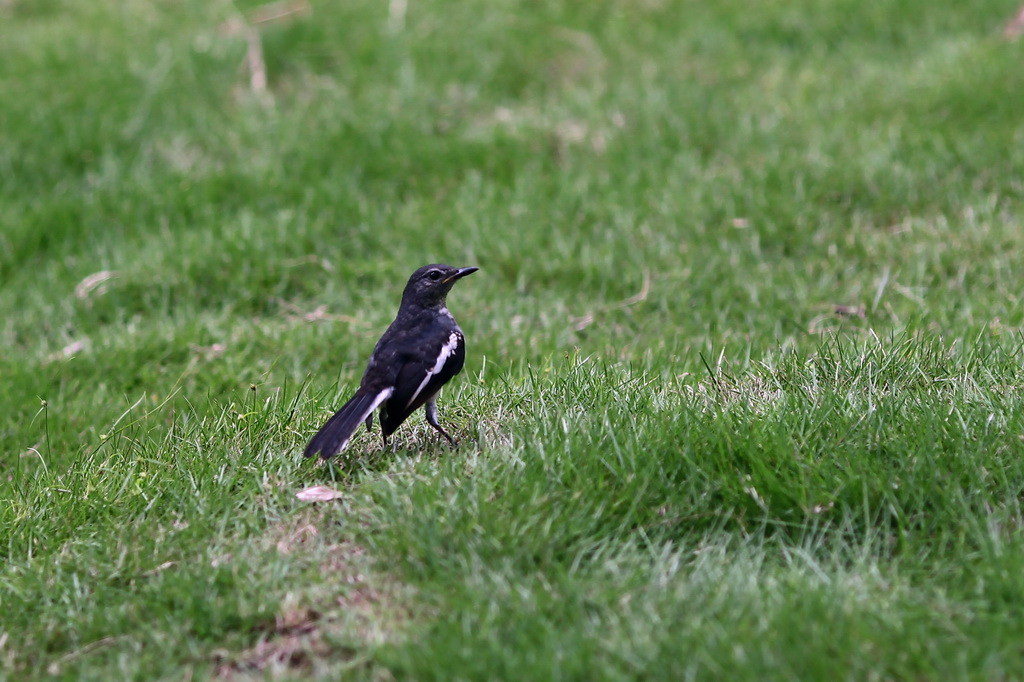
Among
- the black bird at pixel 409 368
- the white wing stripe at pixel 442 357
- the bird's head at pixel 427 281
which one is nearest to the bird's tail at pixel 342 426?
the black bird at pixel 409 368

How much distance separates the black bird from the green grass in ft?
0.64

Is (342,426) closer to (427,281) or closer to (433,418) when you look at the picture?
(433,418)

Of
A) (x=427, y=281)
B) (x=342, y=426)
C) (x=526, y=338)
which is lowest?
(x=526, y=338)

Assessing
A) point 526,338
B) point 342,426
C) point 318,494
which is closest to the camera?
point 318,494

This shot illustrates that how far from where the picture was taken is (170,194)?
7.80 meters

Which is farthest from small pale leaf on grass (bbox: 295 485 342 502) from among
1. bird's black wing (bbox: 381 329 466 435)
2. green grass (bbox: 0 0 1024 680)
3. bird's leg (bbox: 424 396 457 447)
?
bird's leg (bbox: 424 396 457 447)

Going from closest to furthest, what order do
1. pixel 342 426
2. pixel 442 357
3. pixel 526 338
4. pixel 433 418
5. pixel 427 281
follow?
pixel 342 426 → pixel 433 418 → pixel 442 357 → pixel 427 281 → pixel 526 338

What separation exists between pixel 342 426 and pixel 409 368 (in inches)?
18.1

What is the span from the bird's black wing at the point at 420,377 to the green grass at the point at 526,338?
7.5 inches

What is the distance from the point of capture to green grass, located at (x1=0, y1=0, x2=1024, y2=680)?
3.27 metres

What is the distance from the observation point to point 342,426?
13.4ft

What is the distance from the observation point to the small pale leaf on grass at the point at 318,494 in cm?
391

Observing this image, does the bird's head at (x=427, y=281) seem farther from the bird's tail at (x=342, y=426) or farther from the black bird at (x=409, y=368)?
the bird's tail at (x=342, y=426)

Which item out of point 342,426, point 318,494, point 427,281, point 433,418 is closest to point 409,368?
point 433,418
